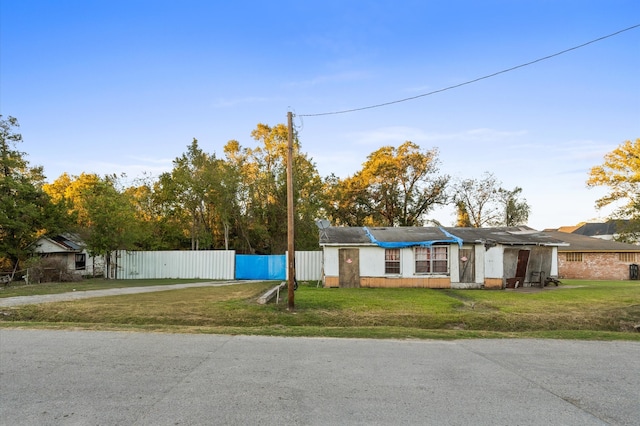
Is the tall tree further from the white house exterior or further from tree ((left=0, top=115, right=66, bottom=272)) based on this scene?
the white house exterior

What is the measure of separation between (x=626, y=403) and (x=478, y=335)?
406 centimetres

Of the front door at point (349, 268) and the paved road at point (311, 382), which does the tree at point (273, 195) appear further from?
the paved road at point (311, 382)

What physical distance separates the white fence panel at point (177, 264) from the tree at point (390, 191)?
13.8 meters

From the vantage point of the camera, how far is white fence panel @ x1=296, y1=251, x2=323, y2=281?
75.7 feet

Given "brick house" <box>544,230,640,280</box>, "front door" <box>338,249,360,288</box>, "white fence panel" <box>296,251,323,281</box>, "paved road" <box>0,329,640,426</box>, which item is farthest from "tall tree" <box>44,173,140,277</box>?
"brick house" <box>544,230,640,280</box>

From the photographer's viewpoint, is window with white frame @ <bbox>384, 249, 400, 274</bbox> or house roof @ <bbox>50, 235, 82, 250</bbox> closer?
window with white frame @ <bbox>384, 249, 400, 274</bbox>

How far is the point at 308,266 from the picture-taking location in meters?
23.2

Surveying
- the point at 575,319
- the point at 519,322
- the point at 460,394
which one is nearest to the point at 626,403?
the point at 460,394

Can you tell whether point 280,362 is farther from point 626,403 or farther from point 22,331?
point 22,331

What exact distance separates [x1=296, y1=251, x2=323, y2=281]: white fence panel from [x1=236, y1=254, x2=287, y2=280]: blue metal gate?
1.23 meters

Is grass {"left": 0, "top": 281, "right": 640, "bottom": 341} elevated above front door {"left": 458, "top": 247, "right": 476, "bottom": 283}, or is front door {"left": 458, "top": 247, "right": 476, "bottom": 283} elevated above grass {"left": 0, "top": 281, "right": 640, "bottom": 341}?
front door {"left": 458, "top": 247, "right": 476, "bottom": 283}

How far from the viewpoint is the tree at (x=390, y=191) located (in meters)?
37.2

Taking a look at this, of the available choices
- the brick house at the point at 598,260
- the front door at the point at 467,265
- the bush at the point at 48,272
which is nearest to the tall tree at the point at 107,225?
the bush at the point at 48,272

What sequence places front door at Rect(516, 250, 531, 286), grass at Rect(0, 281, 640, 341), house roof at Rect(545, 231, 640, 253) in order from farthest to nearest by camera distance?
house roof at Rect(545, 231, 640, 253)
front door at Rect(516, 250, 531, 286)
grass at Rect(0, 281, 640, 341)
